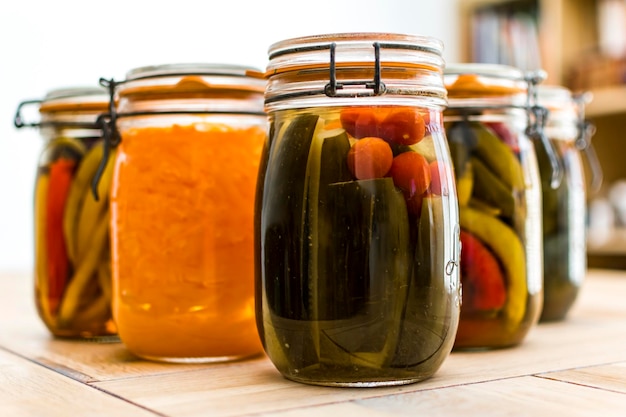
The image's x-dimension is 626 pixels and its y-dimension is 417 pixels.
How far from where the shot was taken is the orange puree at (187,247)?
76 cm

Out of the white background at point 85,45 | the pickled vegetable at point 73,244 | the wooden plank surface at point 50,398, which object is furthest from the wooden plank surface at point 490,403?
the white background at point 85,45

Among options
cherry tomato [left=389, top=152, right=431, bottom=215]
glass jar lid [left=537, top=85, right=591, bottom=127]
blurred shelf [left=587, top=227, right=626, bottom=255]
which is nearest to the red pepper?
cherry tomato [left=389, top=152, right=431, bottom=215]

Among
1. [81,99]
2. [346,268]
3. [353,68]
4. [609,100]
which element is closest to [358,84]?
[353,68]

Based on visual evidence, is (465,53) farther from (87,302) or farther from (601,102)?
(87,302)

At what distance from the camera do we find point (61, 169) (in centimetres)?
96

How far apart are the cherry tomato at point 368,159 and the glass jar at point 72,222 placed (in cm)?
37

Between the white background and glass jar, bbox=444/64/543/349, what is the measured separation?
2420 mm

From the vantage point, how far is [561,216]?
105 cm

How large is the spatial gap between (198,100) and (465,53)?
298cm

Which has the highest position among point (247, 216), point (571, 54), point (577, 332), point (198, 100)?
point (571, 54)

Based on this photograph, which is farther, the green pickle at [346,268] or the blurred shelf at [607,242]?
the blurred shelf at [607,242]

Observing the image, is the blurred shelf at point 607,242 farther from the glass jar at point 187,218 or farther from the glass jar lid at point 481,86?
the glass jar at point 187,218

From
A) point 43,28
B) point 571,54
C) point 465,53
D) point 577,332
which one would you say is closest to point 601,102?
point 571,54

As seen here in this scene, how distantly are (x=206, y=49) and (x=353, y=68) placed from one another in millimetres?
2816
